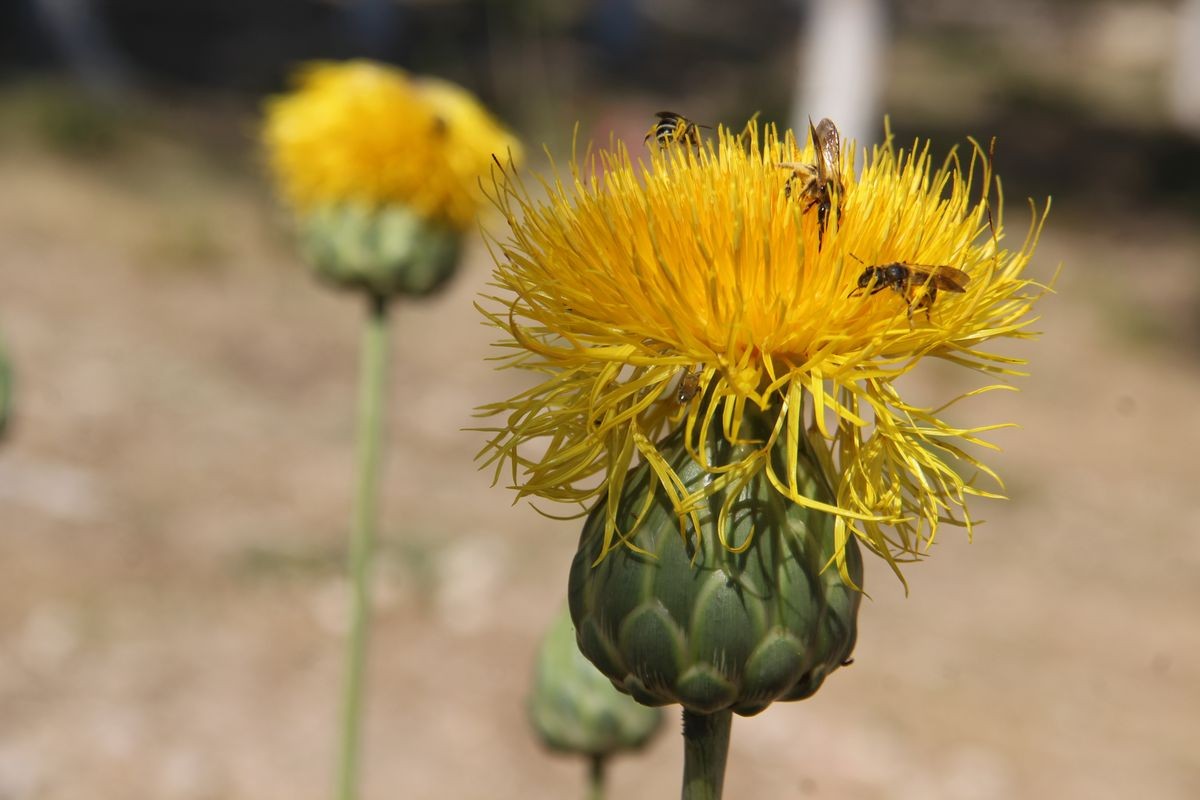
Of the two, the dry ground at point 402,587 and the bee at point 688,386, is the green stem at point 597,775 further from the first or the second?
the dry ground at point 402,587

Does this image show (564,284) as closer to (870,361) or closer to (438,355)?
(870,361)

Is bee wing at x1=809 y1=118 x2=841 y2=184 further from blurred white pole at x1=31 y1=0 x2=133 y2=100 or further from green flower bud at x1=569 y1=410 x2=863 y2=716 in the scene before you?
blurred white pole at x1=31 y1=0 x2=133 y2=100

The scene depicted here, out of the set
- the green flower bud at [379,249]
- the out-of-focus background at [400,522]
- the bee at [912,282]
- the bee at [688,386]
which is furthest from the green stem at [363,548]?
the bee at [912,282]

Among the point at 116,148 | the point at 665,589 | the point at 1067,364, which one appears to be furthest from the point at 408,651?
the point at 116,148

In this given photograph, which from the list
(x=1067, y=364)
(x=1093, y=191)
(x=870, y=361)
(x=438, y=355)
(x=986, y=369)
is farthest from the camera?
(x=1093, y=191)

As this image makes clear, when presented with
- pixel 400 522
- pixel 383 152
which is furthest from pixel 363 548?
pixel 400 522

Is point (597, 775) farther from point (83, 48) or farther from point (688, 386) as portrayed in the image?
point (83, 48)
